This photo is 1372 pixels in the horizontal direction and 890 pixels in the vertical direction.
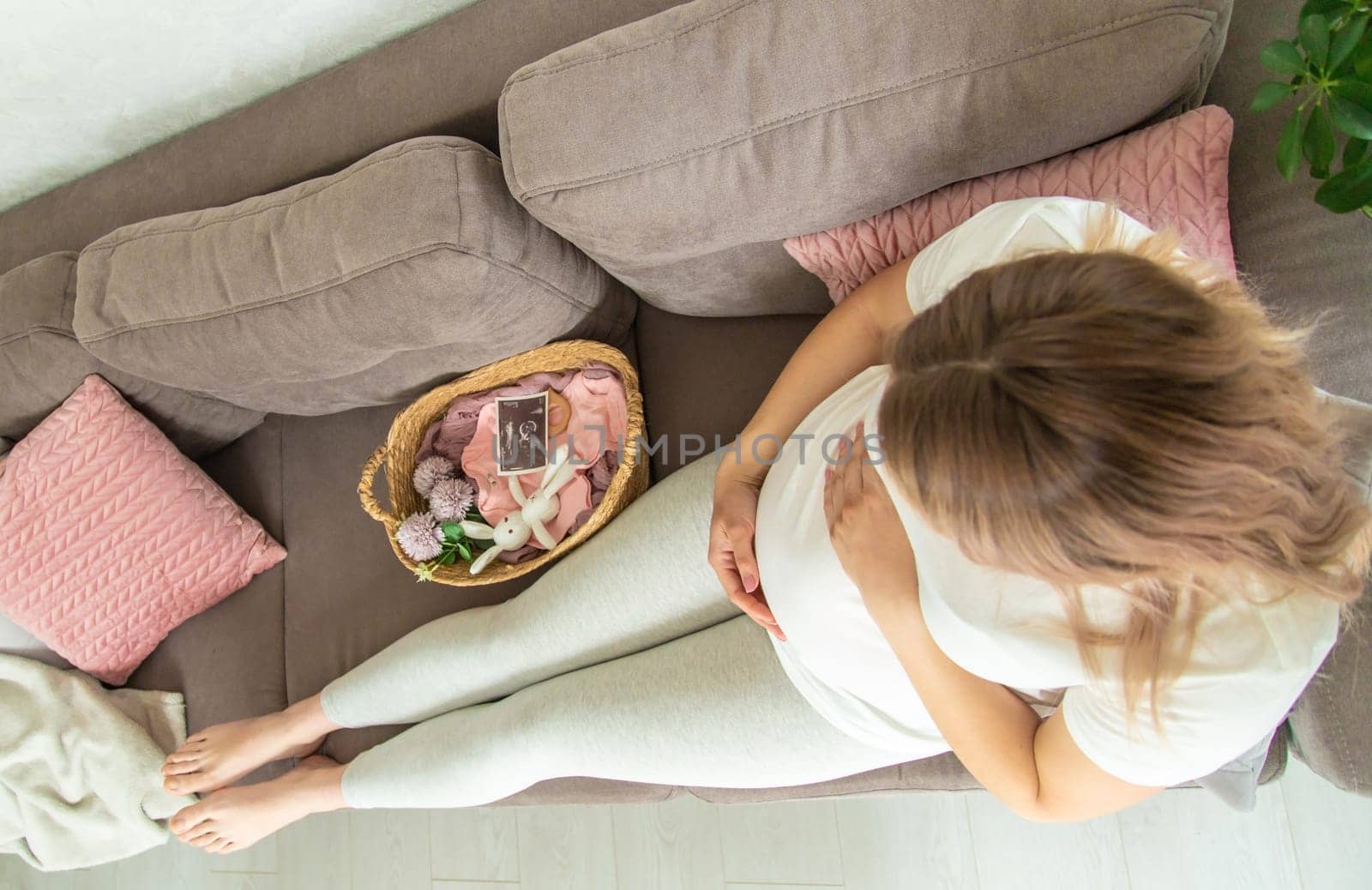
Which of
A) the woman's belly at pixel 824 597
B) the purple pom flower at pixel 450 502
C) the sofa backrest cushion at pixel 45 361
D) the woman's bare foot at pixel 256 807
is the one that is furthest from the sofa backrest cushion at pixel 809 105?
the woman's bare foot at pixel 256 807

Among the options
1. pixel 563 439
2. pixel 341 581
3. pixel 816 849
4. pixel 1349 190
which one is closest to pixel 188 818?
pixel 341 581

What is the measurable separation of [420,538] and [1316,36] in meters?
1.27

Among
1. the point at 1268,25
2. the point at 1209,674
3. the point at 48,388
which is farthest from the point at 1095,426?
the point at 48,388

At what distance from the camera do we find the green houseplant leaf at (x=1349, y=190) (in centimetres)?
74

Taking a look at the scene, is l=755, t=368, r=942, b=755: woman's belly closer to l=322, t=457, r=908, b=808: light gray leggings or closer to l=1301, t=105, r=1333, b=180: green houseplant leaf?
l=322, t=457, r=908, b=808: light gray leggings

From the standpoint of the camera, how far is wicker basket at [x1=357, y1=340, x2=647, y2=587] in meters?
1.27

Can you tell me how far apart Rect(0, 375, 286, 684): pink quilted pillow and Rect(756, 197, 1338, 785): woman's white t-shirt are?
3.59ft

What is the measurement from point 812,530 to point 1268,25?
801 mm

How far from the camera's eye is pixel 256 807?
1.41m

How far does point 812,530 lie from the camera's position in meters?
0.89

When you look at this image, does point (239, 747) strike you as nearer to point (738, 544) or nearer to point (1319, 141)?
point (738, 544)

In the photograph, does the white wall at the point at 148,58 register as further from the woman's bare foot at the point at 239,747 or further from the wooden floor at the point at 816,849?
the wooden floor at the point at 816,849

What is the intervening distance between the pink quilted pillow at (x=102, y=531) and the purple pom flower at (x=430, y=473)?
0.38 meters

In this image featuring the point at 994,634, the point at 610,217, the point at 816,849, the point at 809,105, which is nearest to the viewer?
→ the point at 994,634
